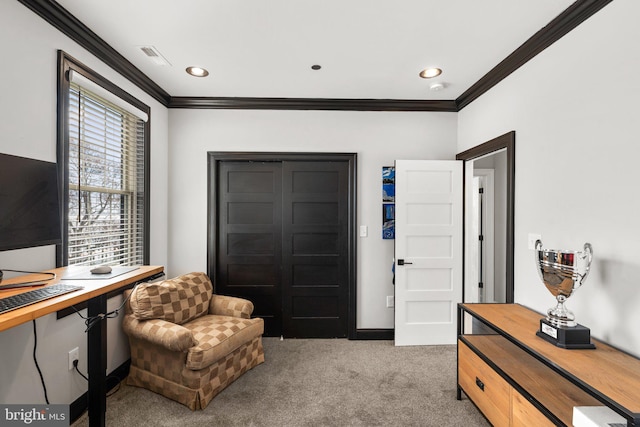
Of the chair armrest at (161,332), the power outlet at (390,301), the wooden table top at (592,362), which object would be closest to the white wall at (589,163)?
the wooden table top at (592,362)

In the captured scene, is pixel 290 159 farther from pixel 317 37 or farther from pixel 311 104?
pixel 317 37

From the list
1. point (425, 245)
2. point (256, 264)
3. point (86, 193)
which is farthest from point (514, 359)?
point (86, 193)

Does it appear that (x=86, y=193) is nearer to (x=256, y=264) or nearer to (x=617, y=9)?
(x=256, y=264)

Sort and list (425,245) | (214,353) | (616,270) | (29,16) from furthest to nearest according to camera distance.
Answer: (425,245)
(214,353)
(29,16)
(616,270)

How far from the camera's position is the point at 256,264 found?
10.8 ft

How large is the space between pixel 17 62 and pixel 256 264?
234 cm

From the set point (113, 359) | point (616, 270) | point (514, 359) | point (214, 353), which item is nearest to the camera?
point (616, 270)

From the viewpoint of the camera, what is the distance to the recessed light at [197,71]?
2.54 m

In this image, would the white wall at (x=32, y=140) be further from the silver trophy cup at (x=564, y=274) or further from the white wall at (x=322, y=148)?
the silver trophy cup at (x=564, y=274)

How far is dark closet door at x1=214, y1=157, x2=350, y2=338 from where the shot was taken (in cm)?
326

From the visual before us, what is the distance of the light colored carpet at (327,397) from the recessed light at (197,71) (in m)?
2.56

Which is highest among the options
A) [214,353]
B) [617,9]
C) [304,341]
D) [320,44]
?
[320,44]

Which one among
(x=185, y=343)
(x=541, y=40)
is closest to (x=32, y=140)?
(x=185, y=343)

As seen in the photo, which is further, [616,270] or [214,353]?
[214,353]
